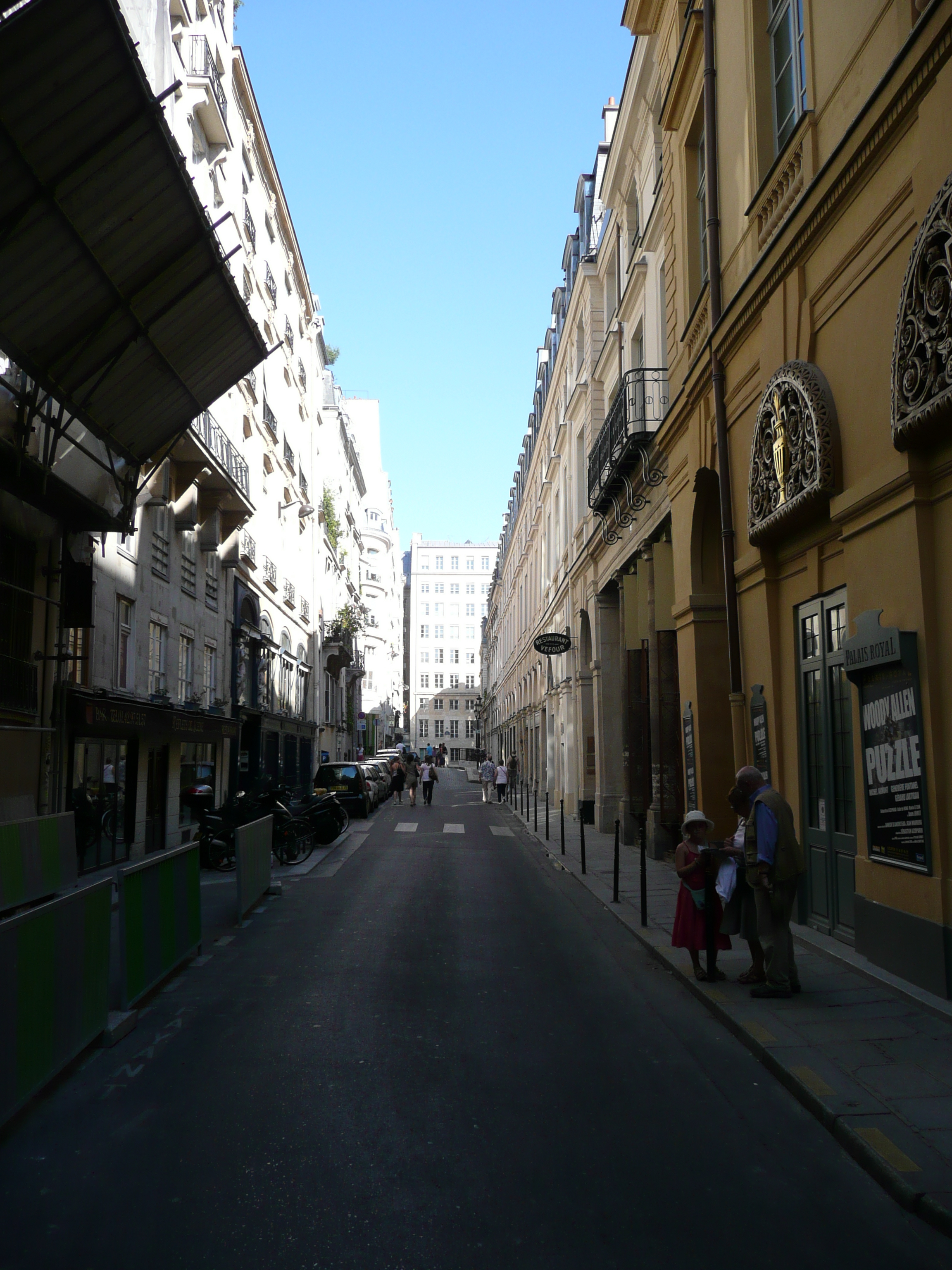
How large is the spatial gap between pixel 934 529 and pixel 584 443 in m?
20.8

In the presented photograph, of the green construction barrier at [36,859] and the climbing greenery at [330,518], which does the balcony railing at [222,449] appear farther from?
the climbing greenery at [330,518]

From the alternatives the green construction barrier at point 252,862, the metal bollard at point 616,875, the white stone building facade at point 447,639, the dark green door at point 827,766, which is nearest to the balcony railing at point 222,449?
the green construction barrier at point 252,862

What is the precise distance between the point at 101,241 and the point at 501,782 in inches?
1182

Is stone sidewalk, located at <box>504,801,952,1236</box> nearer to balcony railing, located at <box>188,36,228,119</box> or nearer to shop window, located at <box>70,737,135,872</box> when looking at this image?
shop window, located at <box>70,737,135,872</box>

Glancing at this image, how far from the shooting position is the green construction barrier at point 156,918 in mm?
7324

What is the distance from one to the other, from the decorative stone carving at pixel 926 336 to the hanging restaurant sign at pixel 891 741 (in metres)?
1.47

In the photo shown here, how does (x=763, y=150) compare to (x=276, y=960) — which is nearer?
(x=276, y=960)

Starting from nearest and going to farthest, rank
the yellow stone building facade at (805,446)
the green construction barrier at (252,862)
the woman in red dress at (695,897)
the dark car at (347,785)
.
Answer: the yellow stone building facade at (805,446)
the woman in red dress at (695,897)
the green construction barrier at (252,862)
the dark car at (347,785)

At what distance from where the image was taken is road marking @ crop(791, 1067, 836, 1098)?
537cm

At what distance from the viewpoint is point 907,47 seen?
700cm

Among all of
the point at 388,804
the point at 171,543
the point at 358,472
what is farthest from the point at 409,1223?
the point at 358,472

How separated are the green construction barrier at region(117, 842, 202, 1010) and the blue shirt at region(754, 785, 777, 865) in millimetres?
4406

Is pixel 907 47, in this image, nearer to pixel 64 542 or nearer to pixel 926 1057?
pixel 926 1057

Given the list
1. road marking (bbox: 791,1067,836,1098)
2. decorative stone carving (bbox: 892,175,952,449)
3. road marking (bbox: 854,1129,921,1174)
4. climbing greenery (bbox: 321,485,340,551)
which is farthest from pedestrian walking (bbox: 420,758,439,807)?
road marking (bbox: 854,1129,921,1174)
